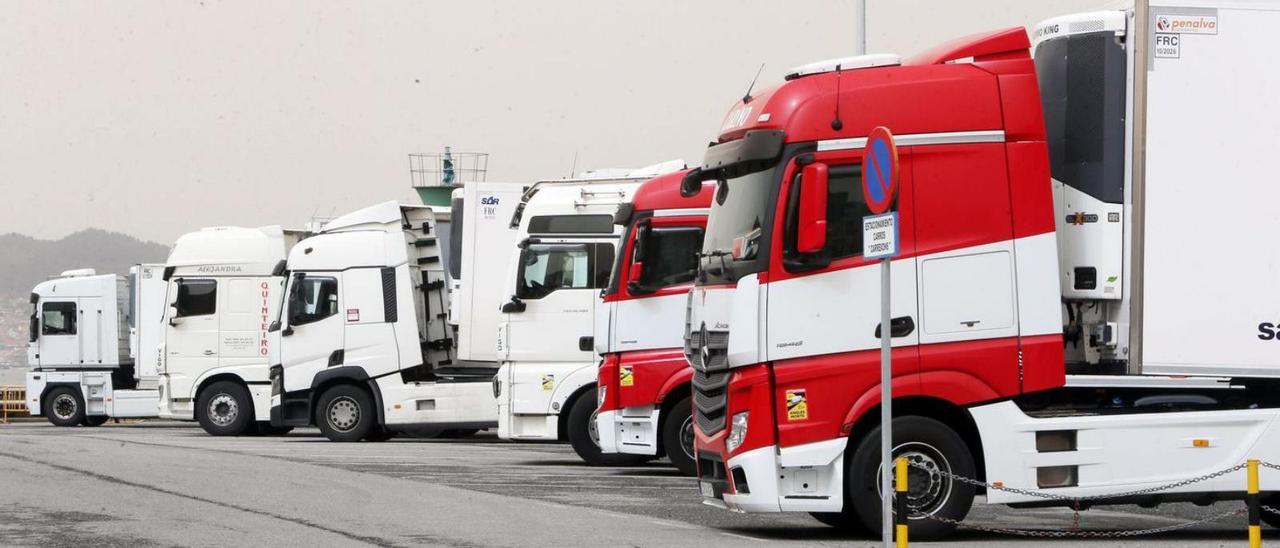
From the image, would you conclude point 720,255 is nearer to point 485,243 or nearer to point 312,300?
point 485,243

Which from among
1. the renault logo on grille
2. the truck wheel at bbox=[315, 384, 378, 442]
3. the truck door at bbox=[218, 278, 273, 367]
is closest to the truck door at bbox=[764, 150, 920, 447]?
the renault logo on grille

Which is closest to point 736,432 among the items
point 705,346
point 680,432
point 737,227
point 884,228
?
point 705,346

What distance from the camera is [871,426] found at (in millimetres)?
10961

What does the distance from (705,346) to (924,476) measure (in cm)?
170

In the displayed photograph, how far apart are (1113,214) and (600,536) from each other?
157 inches

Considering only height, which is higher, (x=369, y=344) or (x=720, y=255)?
(x=720, y=255)

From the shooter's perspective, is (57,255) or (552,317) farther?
(57,255)

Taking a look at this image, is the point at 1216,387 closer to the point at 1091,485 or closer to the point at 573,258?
the point at 1091,485

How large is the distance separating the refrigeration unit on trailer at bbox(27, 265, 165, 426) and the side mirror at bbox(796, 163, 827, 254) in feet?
82.7

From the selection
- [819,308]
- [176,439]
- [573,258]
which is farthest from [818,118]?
[176,439]

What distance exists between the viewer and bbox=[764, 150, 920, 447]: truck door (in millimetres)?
10820

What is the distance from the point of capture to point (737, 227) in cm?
1138

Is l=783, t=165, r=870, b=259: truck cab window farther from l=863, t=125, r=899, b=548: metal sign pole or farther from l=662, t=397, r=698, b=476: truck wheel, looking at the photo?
l=662, t=397, r=698, b=476: truck wheel

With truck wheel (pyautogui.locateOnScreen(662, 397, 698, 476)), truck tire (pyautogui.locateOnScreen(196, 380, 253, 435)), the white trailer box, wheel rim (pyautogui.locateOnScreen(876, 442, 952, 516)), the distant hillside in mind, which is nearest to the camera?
wheel rim (pyautogui.locateOnScreen(876, 442, 952, 516))
